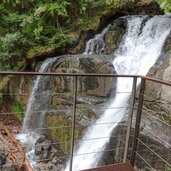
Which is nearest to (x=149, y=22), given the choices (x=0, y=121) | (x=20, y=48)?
(x=20, y=48)

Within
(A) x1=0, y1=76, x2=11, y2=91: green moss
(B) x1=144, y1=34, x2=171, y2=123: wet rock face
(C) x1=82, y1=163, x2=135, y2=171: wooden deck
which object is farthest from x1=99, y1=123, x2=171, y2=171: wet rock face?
(A) x1=0, y1=76, x2=11, y2=91: green moss

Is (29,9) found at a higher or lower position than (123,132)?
higher

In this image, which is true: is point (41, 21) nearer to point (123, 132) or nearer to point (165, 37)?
point (165, 37)

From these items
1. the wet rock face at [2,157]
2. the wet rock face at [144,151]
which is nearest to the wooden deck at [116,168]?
the wet rock face at [144,151]

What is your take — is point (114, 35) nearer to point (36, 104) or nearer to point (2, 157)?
point (36, 104)

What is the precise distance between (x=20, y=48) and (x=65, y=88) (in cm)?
207

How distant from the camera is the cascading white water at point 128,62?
16.2ft

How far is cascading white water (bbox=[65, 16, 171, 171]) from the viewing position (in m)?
4.95

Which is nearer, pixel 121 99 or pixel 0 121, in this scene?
pixel 121 99

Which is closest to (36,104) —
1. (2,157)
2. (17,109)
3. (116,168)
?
A: (17,109)

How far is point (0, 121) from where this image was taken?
25.0ft

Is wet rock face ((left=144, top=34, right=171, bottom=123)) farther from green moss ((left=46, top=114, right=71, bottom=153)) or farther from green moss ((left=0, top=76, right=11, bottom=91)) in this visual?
green moss ((left=0, top=76, right=11, bottom=91))

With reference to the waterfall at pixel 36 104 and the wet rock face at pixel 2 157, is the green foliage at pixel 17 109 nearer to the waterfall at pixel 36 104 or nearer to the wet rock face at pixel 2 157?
the waterfall at pixel 36 104

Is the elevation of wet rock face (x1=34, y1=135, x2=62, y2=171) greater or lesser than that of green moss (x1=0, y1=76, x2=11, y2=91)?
lesser
